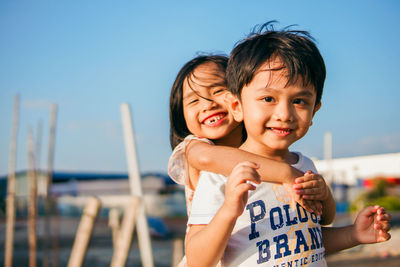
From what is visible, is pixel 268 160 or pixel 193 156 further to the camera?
pixel 193 156

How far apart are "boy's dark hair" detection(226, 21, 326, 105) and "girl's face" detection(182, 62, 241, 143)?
0.93ft

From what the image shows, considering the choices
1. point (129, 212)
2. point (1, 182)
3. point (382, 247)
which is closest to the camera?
point (129, 212)

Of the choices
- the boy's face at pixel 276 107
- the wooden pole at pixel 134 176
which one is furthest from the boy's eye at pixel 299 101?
the wooden pole at pixel 134 176

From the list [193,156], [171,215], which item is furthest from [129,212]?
[171,215]

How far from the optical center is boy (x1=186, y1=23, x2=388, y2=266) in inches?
43.8

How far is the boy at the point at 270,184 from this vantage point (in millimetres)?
1113

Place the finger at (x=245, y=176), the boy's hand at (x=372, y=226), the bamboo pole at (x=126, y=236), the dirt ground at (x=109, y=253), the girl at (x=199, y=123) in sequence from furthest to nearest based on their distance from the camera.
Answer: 1. the dirt ground at (x=109, y=253)
2. the bamboo pole at (x=126, y=236)
3. the girl at (x=199, y=123)
4. the boy's hand at (x=372, y=226)
5. the finger at (x=245, y=176)

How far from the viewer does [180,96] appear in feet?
5.55

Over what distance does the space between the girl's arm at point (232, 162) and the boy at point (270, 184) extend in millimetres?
32

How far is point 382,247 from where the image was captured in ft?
31.8

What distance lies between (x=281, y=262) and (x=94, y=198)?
3.77 m

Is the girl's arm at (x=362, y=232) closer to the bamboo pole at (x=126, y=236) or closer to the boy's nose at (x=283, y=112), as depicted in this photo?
the boy's nose at (x=283, y=112)

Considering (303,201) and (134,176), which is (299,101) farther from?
(134,176)

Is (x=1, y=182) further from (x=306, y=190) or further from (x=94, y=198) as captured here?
(x=306, y=190)
